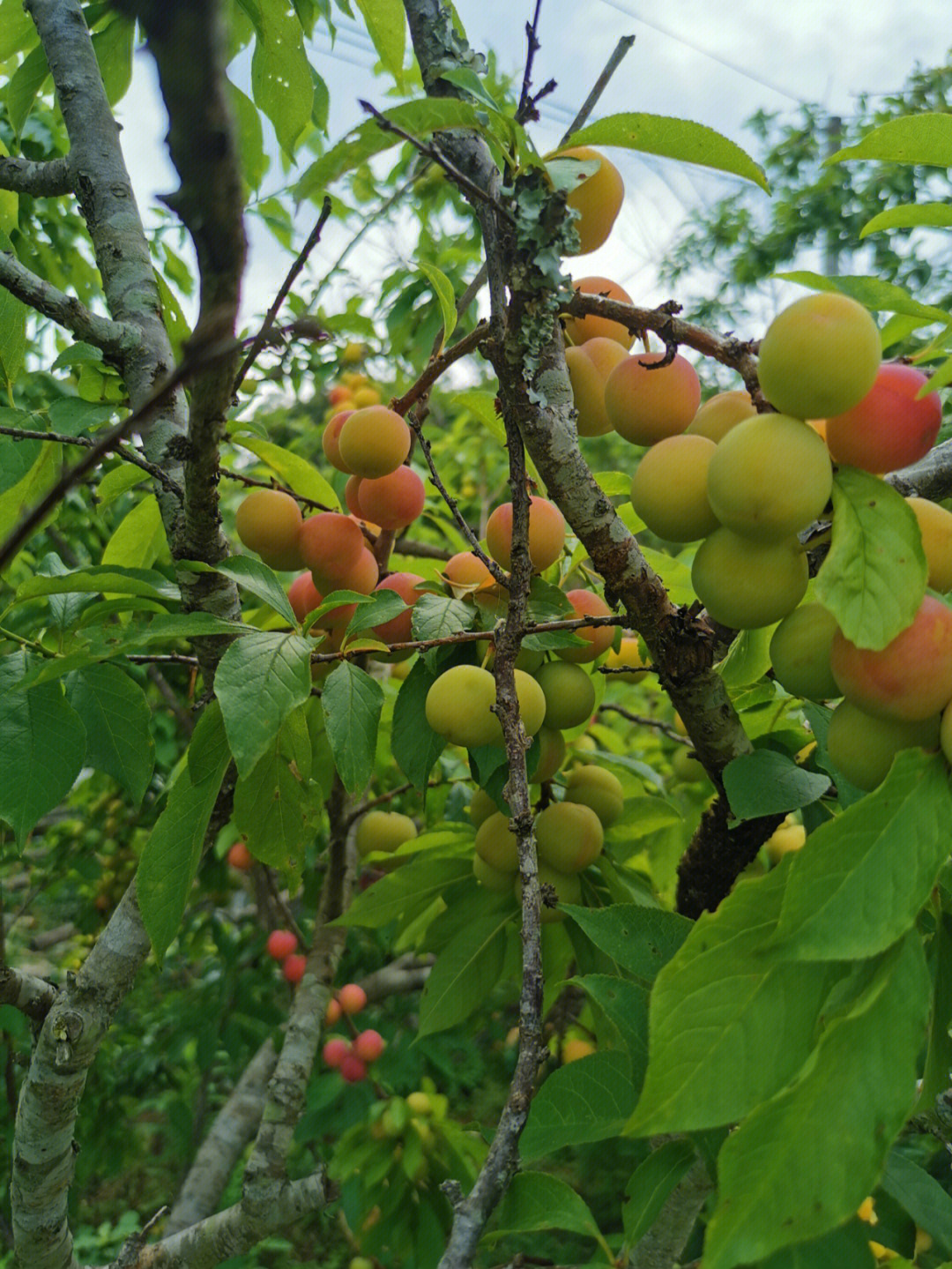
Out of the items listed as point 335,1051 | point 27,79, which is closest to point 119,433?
point 27,79

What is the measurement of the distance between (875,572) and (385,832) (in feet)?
3.38

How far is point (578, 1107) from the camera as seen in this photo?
20.9 inches

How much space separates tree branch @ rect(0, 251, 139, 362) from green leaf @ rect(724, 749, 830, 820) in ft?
2.03

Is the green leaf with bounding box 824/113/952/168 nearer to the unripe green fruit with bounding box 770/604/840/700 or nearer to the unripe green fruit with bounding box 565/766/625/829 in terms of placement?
the unripe green fruit with bounding box 770/604/840/700

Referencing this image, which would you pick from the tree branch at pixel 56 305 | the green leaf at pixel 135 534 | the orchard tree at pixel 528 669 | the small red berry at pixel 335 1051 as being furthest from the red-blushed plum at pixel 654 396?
the small red berry at pixel 335 1051

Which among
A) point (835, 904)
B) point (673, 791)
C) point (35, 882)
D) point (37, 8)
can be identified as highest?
point (37, 8)

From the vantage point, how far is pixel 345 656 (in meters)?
0.77

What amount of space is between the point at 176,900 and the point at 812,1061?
1.54 feet

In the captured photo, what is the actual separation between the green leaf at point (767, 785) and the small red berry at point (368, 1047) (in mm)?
1259

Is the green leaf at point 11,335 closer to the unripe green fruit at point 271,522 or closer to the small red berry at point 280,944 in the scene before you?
the unripe green fruit at point 271,522

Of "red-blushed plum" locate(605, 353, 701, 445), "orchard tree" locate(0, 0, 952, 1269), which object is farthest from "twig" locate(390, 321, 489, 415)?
"red-blushed plum" locate(605, 353, 701, 445)

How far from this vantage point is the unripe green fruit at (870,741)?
0.48 meters

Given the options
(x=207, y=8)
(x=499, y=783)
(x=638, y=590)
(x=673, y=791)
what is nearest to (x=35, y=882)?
(x=673, y=791)

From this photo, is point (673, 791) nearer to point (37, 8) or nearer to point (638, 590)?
point (638, 590)
